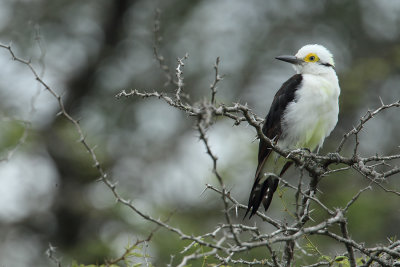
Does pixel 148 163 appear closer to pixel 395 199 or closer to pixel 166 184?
pixel 166 184

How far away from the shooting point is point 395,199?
11.3 m

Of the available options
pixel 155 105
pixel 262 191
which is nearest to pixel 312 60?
pixel 262 191

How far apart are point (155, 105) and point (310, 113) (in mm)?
7619

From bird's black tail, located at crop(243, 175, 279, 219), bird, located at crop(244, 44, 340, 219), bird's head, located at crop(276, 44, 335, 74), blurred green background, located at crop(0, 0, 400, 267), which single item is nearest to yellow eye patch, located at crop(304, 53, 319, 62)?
bird's head, located at crop(276, 44, 335, 74)

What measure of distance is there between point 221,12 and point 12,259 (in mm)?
7034

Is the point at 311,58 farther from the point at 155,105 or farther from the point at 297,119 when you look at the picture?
the point at 155,105

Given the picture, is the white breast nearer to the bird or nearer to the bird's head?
the bird

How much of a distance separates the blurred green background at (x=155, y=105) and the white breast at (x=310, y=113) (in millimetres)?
4179

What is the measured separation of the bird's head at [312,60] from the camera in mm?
6414

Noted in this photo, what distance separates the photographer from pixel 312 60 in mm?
6461

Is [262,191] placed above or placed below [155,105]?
below

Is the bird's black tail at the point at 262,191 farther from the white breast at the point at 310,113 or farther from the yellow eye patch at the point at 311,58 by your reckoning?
the yellow eye patch at the point at 311,58

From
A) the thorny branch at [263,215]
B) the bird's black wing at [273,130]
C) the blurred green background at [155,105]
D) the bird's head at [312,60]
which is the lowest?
the thorny branch at [263,215]

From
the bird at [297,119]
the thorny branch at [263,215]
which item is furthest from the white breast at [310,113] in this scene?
the thorny branch at [263,215]
